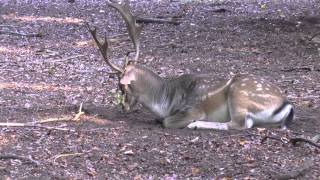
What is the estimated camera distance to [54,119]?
26.1 feet

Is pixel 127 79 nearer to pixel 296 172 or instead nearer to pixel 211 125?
pixel 211 125

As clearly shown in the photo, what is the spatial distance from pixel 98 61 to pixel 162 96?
4.82 m

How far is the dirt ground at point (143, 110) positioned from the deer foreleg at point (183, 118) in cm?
23

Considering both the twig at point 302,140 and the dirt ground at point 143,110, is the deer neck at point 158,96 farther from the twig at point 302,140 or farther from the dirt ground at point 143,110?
the twig at point 302,140

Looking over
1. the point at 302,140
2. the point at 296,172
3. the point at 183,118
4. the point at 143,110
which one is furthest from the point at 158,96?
the point at 296,172

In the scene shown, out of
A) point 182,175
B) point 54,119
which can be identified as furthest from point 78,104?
point 182,175

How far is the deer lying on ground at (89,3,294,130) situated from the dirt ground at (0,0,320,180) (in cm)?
25

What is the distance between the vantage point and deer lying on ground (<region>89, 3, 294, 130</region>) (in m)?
7.80

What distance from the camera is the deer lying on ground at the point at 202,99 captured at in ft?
25.6

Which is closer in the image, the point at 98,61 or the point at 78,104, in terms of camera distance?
the point at 78,104

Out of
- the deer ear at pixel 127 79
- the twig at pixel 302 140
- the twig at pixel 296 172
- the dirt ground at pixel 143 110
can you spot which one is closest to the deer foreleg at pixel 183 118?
the dirt ground at pixel 143 110

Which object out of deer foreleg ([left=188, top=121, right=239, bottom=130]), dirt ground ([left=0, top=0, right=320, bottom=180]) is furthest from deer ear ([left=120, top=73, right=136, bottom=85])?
deer foreleg ([left=188, top=121, right=239, bottom=130])

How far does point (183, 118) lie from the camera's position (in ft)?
26.3

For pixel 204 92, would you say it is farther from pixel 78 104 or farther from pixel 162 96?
pixel 78 104
